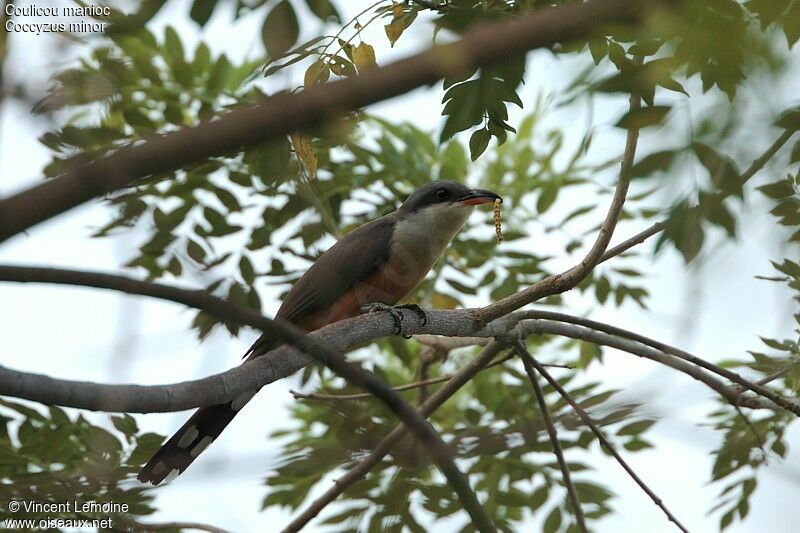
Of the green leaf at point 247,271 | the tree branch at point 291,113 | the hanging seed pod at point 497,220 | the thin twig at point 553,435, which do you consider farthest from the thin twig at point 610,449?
the tree branch at point 291,113

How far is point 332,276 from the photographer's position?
17.0ft

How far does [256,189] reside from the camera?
526cm

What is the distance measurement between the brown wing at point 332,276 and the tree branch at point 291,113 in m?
3.45

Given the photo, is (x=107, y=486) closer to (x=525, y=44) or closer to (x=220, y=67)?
(x=525, y=44)

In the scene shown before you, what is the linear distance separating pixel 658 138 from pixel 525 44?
2.30 feet

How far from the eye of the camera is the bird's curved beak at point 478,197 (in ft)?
18.4

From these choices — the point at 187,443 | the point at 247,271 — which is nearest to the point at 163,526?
the point at 187,443

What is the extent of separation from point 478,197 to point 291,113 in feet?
13.7

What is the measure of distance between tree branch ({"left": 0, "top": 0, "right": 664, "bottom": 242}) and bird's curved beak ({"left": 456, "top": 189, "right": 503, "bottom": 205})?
398cm

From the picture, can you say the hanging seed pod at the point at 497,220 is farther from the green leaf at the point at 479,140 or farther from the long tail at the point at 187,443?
the long tail at the point at 187,443

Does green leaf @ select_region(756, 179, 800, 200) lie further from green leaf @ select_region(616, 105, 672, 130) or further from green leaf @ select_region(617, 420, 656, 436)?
green leaf @ select_region(617, 420, 656, 436)

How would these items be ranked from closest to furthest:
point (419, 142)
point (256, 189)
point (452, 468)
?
point (452, 468)
point (256, 189)
point (419, 142)

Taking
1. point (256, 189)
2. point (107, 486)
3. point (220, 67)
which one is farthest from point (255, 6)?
point (220, 67)

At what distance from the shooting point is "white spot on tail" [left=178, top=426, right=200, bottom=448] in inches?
176
